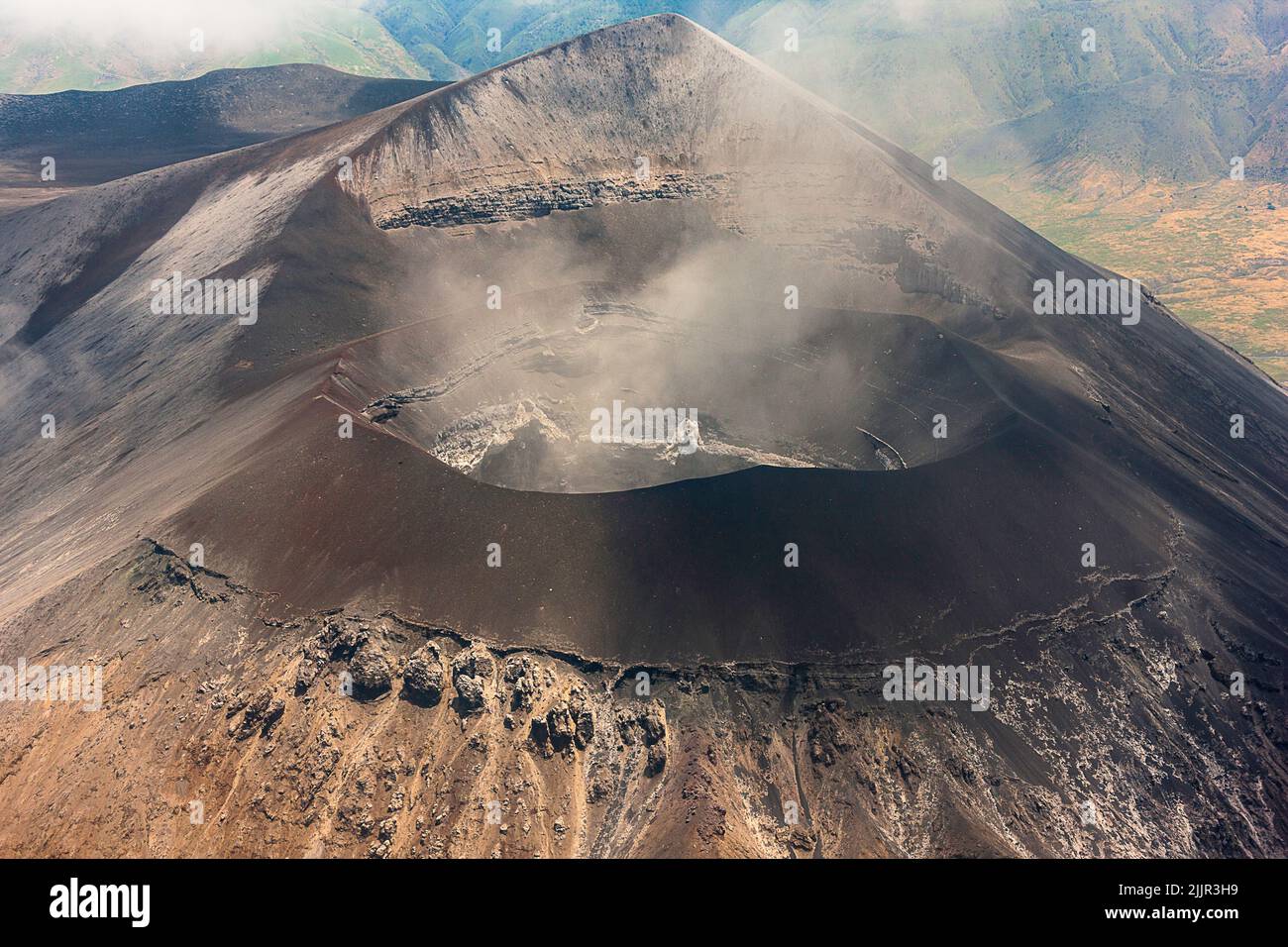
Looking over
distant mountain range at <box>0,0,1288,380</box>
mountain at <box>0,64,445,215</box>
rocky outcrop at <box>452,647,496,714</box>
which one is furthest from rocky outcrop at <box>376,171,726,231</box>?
distant mountain range at <box>0,0,1288,380</box>

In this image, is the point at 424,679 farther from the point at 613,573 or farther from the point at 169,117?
the point at 169,117

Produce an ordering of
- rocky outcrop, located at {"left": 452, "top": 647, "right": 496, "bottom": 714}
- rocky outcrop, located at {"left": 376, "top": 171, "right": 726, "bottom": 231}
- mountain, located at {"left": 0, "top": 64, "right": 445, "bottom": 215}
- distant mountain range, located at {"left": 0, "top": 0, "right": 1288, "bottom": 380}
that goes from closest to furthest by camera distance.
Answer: rocky outcrop, located at {"left": 452, "top": 647, "right": 496, "bottom": 714}, rocky outcrop, located at {"left": 376, "top": 171, "right": 726, "bottom": 231}, mountain, located at {"left": 0, "top": 64, "right": 445, "bottom": 215}, distant mountain range, located at {"left": 0, "top": 0, "right": 1288, "bottom": 380}

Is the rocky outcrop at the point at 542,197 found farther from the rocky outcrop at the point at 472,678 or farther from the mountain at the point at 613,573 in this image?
the rocky outcrop at the point at 472,678

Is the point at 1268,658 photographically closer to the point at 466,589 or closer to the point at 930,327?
the point at 930,327

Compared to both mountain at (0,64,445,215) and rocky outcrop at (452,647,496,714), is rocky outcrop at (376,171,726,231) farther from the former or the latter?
mountain at (0,64,445,215)

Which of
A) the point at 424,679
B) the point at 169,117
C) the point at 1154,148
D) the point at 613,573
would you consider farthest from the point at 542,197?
the point at 1154,148

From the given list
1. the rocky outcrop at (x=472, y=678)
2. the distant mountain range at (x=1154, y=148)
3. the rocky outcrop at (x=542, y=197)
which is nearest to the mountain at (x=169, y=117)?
the rocky outcrop at (x=542, y=197)
